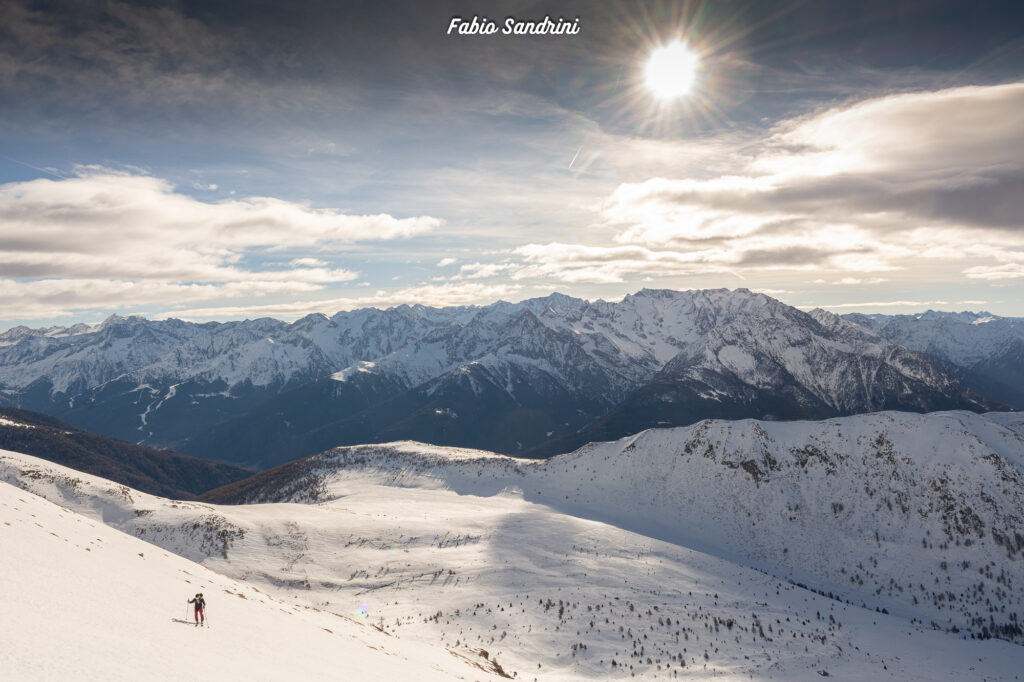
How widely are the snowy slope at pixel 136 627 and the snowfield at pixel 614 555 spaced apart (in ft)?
0.69

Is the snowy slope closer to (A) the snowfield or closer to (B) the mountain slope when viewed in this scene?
(A) the snowfield

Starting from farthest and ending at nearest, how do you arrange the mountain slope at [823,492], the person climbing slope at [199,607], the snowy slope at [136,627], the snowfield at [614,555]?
the mountain slope at [823,492] < the snowfield at [614,555] < the person climbing slope at [199,607] < the snowy slope at [136,627]

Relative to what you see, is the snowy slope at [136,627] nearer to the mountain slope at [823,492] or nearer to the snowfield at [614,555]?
the snowfield at [614,555]

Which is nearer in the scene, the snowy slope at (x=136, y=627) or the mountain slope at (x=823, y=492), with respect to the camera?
the snowy slope at (x=136, y=627)

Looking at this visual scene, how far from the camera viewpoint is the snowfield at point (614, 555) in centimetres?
3231

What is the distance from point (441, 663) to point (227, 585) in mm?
16053

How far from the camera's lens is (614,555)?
6675cm

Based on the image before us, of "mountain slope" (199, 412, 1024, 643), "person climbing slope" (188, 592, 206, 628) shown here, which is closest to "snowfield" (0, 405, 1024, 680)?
"mountain slope" (199, 412, 1024, 643)

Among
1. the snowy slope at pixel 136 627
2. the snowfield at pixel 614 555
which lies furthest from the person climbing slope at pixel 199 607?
the snowfield at pixel 614 555

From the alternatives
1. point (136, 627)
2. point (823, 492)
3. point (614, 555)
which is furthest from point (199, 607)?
point (823, 492)

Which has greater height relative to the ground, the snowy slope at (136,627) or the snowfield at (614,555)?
the snowy slope at (136,627)

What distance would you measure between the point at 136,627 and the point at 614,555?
59.3m

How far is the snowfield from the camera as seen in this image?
32.3 metres

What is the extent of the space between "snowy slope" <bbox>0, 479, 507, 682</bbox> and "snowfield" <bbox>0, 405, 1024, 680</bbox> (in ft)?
0.69
